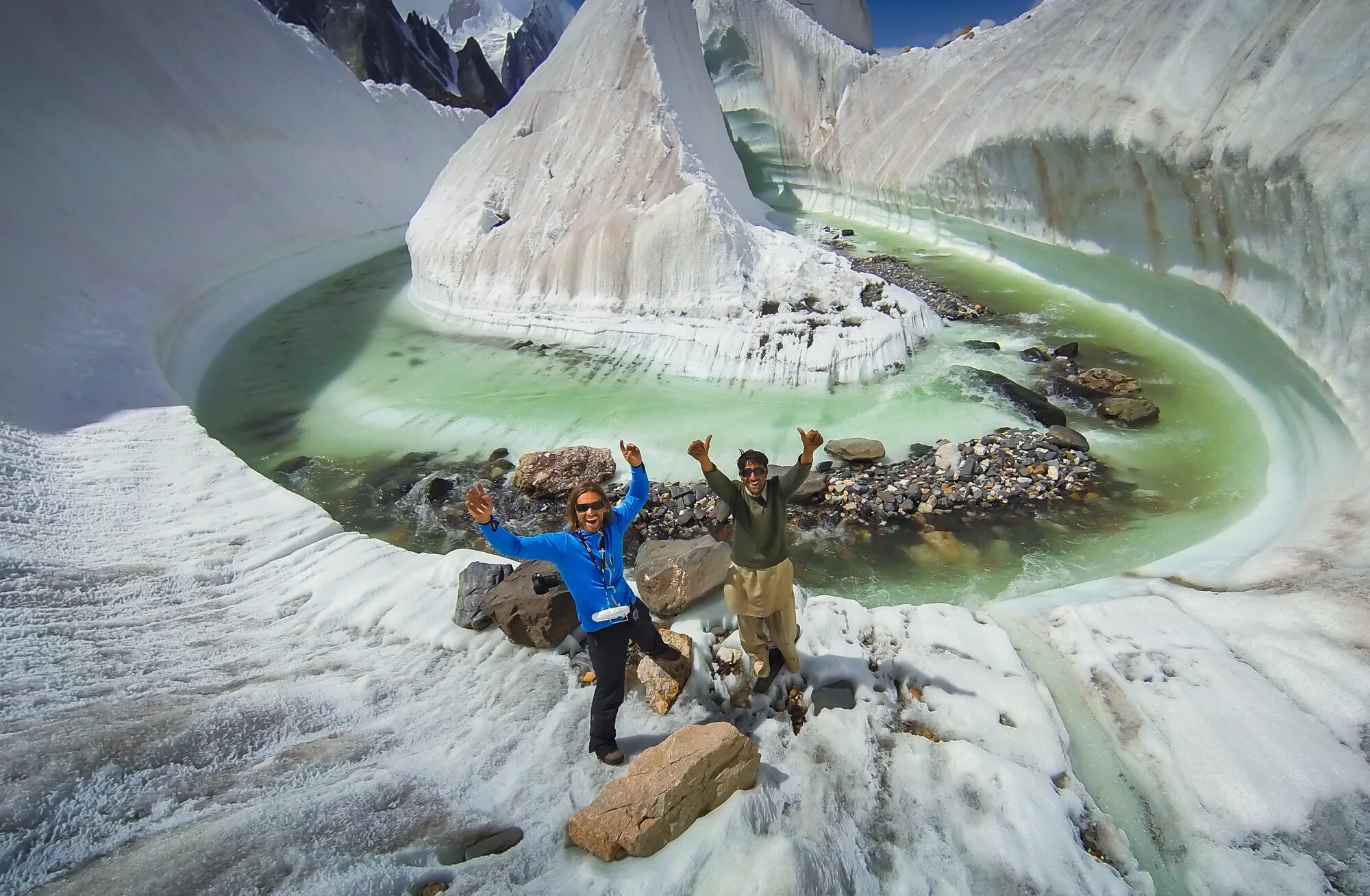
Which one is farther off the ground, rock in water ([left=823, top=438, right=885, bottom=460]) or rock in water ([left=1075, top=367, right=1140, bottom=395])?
rock in water ([left=1075, top=367, right=1140, bottom=395])

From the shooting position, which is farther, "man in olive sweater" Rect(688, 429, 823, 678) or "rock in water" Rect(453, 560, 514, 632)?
"rock in water" Rect(453, 560, 514, 632)

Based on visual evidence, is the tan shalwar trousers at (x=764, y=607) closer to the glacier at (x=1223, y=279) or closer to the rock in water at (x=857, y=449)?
the glacier at (x=1223, y=279)

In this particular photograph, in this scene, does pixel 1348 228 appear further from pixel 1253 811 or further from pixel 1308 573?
pixel 1253 811

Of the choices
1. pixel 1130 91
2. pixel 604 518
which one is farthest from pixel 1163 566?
pixel 1130 91

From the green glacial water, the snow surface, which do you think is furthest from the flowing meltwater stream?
the snow surface

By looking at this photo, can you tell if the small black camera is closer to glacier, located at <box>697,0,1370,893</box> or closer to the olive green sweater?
the olive green sweater

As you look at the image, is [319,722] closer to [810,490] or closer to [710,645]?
[710,645]

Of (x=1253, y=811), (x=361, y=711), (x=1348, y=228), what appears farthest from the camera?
(x=1348, y=228)
